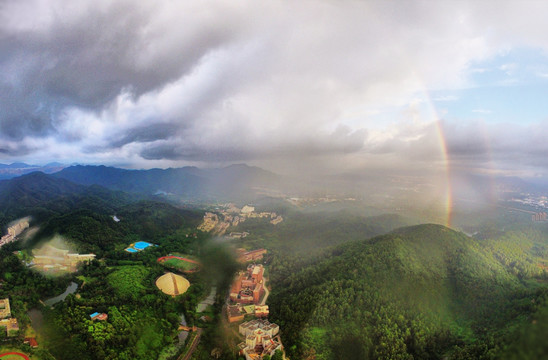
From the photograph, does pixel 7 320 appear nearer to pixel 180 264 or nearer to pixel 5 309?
pixel 5 309

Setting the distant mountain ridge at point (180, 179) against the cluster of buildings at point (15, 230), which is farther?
the distant mountain ridge at point (180, 179)

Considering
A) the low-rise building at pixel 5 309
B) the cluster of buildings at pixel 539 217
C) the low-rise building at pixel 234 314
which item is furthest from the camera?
the cluster of buildings at pixel 539 217

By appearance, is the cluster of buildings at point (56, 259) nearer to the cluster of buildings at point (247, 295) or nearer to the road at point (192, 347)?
the road at point (192, 347)

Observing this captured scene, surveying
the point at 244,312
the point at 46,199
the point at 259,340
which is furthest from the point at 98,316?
the point at 46,199

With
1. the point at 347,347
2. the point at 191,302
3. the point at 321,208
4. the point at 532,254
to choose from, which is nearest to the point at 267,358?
the point at 347,347

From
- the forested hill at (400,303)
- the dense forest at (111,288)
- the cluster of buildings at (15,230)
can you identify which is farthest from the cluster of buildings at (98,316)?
the cluster of buildings at (15,230)

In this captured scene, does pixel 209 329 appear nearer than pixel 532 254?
Yes

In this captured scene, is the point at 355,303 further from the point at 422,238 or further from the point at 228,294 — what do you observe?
the point at 422,238
